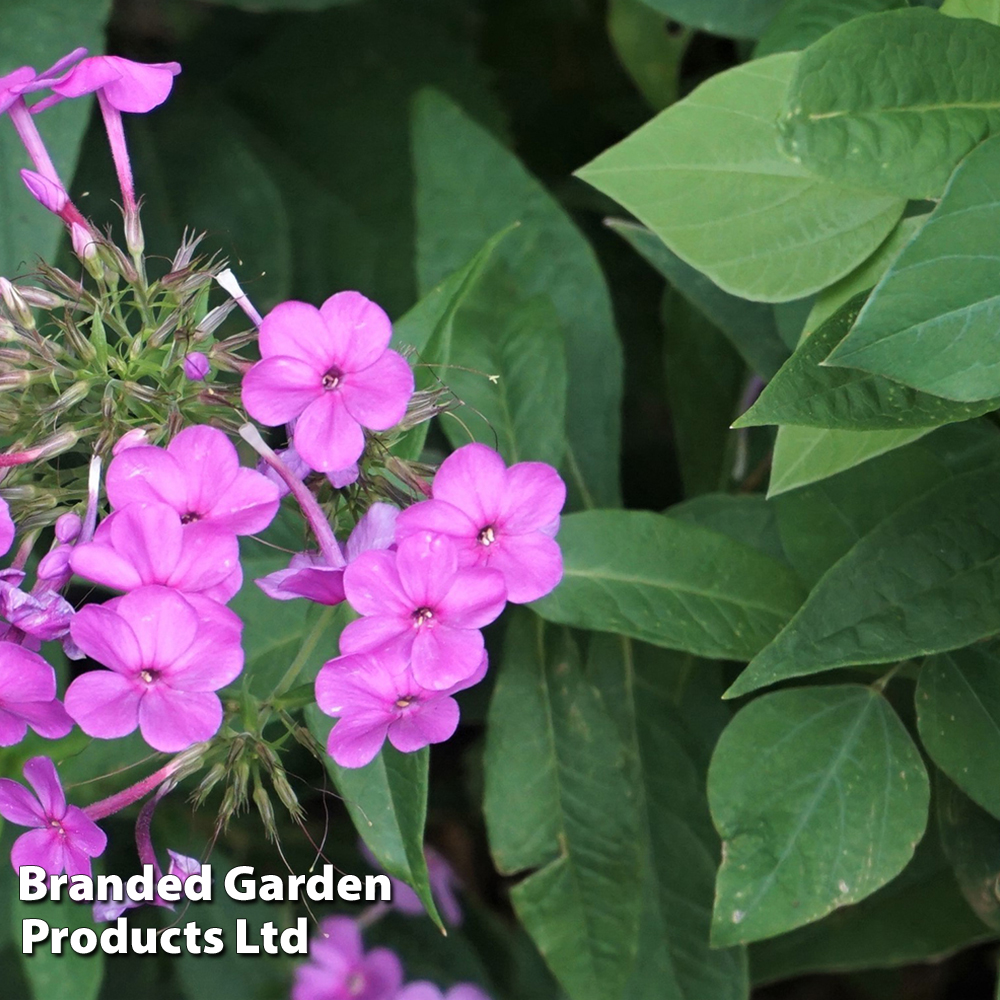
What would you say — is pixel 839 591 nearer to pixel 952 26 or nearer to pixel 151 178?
pixel 952 26

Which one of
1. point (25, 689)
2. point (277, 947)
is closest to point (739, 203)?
point (25, 689)

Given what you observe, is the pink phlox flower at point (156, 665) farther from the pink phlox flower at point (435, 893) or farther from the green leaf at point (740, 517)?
the pink phlox flower at point (435, 893)

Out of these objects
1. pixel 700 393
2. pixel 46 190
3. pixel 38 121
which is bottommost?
pixel 46 190

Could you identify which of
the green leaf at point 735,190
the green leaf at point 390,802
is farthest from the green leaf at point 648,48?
the green leaf at point 390,802

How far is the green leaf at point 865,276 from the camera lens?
3.11 feet

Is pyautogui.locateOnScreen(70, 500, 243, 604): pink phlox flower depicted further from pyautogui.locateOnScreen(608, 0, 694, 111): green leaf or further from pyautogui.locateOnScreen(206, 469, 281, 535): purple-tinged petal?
pyautogui.locateOnScreen(608, 0, 694, 111): green leaf

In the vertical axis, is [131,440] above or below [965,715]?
above

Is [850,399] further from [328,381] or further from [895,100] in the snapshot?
[328,381]

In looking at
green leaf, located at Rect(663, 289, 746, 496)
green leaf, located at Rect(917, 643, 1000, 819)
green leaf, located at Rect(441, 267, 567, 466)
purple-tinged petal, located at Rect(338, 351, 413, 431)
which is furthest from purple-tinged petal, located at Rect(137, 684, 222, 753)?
green leaf, located at Rect(663, 289, 746, 496)

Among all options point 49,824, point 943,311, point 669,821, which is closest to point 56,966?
point 49,824

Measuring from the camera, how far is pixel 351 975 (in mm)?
1620

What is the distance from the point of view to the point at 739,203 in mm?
989

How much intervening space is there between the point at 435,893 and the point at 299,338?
1215mm

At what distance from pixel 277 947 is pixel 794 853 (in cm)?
87
